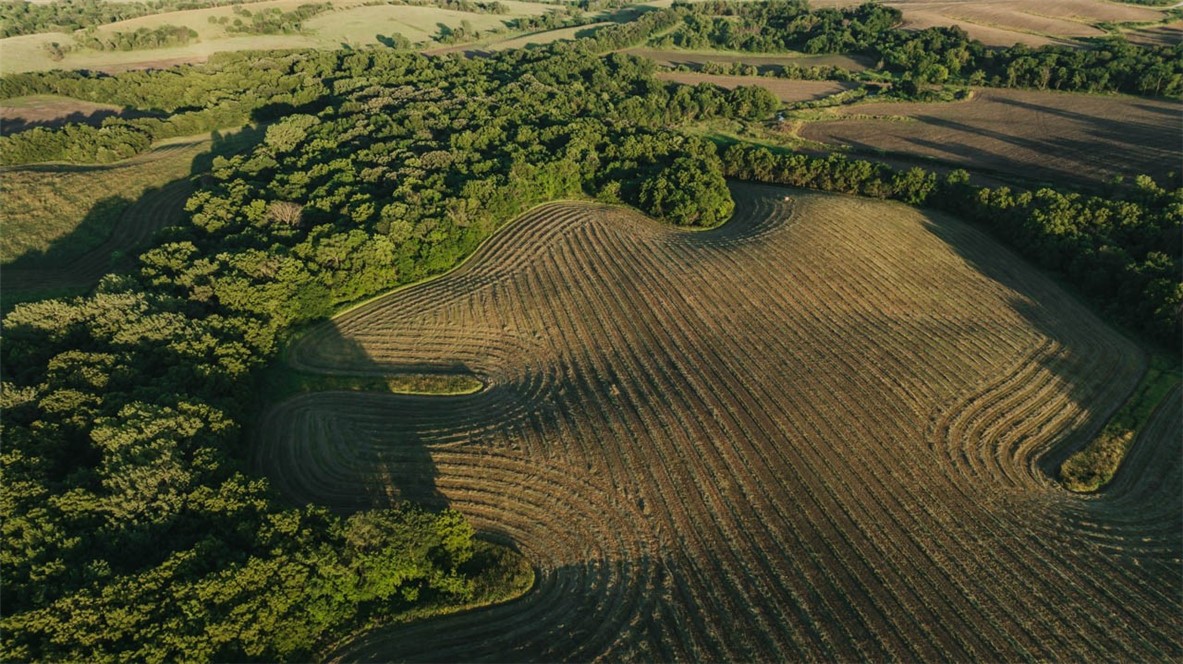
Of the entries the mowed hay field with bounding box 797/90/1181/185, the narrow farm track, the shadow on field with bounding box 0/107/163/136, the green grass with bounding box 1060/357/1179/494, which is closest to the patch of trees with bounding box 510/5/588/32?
the mowed hay field with bounding box 797/90/1181/185

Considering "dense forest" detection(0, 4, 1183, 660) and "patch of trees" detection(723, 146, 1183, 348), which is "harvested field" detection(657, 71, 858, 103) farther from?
"patch of trees" detection(723, 146, 1183, 348)

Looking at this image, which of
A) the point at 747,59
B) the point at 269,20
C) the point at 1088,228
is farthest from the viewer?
the point at 269,20

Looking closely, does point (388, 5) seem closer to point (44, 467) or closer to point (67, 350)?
point (67, 350)

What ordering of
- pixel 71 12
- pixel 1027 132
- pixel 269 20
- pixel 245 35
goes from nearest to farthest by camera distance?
pixel 1027 132 < pixel 245 35 < pixel 269 20 < pixel 71 12

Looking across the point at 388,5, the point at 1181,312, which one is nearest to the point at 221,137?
the point at 1181,312

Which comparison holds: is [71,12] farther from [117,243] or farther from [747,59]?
[747,59]

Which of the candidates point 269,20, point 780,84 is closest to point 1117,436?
point 780,84

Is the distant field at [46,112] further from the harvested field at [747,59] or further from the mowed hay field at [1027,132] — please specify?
the mowed hay field at [1027,132]
